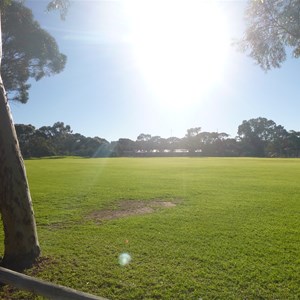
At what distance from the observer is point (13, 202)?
21.2ft

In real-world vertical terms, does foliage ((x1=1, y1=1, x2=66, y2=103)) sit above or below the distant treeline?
above

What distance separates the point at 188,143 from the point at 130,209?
100139mm

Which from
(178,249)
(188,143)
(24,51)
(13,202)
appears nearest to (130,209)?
(178,249)

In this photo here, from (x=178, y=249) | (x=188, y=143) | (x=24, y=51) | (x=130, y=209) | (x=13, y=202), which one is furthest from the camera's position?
(x=188, y=143)

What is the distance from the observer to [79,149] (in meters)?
110

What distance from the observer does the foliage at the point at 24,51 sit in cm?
2852

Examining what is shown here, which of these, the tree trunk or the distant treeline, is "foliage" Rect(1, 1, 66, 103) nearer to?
the tree trunk

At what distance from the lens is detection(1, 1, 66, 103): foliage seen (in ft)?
93.6

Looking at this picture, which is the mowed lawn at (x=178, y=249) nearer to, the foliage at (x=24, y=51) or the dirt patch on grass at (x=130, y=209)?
the dirt patch on grass at (x=130, y=209)

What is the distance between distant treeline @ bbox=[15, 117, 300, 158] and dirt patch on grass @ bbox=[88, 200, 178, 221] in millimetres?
83970

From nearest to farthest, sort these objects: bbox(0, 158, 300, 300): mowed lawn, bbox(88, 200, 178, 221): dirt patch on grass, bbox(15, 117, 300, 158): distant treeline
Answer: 1. bbox(0, 158, 300, 300): mowed lawn
2. bbox(88, 200, 178, 221): dirt patch on grass
3. bbox(15, 117, 300, 158): distant treeline

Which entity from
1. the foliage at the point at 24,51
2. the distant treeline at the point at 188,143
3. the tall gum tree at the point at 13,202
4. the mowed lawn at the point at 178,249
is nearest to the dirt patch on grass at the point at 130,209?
the mowed lawn at the point at 178,249

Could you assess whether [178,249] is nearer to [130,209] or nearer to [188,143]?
[130,209]

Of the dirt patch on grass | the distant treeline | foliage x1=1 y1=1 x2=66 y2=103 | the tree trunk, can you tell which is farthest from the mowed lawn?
the distant treeline
